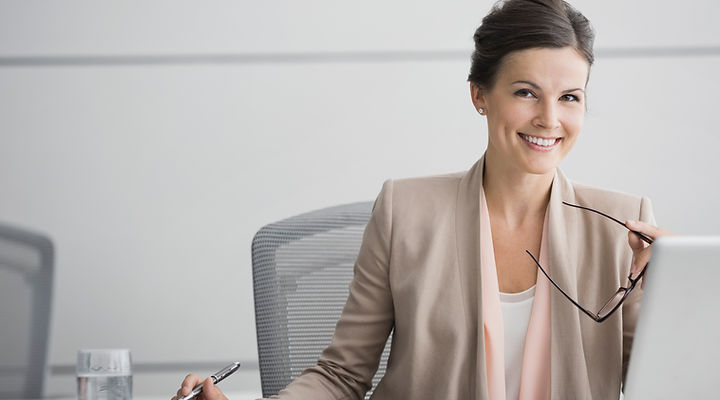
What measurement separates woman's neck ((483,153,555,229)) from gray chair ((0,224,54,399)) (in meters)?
1.55

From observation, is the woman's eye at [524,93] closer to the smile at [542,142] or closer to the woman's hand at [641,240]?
A: the smile at [542,142]

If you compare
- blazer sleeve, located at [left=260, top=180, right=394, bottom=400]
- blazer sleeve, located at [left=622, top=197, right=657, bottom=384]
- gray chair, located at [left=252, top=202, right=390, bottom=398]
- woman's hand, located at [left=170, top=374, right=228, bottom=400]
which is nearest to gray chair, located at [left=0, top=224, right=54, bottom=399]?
gray chair, located at [left=252, top=202, right=390, bottom=398]

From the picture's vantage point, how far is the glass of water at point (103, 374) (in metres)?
1.23

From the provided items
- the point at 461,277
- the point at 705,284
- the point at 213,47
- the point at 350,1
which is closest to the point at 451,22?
the point at 350,1

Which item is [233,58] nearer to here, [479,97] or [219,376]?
[479,97]

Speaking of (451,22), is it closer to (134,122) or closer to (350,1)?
(350,1)

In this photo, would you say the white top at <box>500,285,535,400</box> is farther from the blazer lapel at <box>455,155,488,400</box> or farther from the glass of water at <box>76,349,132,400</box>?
the glass of water at <box>76,349,132,400</box>

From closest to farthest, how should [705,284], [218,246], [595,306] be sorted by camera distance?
[705,284]
[595,306]
[218,246]

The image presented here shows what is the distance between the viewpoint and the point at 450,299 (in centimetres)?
156

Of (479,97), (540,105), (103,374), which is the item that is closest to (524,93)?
(540,105)

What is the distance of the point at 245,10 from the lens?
2.67m

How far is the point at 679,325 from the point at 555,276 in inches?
24.7

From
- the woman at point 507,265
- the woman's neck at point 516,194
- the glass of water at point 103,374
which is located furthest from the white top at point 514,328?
the glass of water at point 103,374

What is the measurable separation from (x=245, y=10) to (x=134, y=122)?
490 mm
